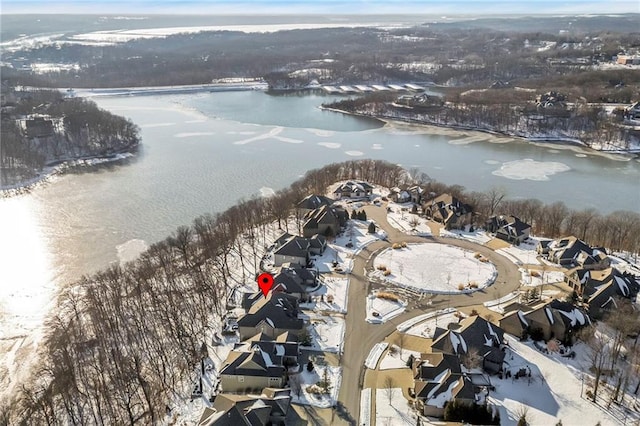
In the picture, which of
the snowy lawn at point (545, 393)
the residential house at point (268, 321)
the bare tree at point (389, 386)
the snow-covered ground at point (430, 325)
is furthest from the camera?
the snow-covered ground at point (430, 325)

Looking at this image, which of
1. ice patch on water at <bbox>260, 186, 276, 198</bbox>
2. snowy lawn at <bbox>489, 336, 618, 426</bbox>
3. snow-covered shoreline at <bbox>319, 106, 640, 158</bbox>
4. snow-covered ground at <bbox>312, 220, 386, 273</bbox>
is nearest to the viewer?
snowy lawn at <bbox>489, 336, 618, 426</bbox>

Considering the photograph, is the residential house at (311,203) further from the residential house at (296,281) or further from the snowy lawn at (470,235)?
the residential house at (296,281)

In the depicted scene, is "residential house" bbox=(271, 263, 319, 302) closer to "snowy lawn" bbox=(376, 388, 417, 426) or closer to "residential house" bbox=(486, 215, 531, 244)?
"snowy lawn" bbox=(376, 388, 417, 426)

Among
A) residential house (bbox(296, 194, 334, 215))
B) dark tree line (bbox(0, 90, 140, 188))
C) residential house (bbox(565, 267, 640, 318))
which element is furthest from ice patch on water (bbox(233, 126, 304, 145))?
residential house (bbox(565, 267, 640, 318))

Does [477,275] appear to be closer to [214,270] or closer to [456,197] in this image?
[456,197]

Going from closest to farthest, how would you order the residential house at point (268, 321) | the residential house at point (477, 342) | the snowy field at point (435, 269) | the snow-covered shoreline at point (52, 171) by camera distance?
1. the residential house at point (477, 342)
2. the residential house at point (268, 321)
3. the snowy field at point (435, 269)
4. the snow-covered shoreline at point (52, 171)

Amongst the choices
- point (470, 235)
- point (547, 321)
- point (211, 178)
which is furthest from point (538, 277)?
point (211, 178)

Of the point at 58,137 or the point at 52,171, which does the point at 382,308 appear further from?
the point at 58,137

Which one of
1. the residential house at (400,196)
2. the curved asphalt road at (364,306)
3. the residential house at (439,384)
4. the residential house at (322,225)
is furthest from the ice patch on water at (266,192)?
the residential house at (439,384)
